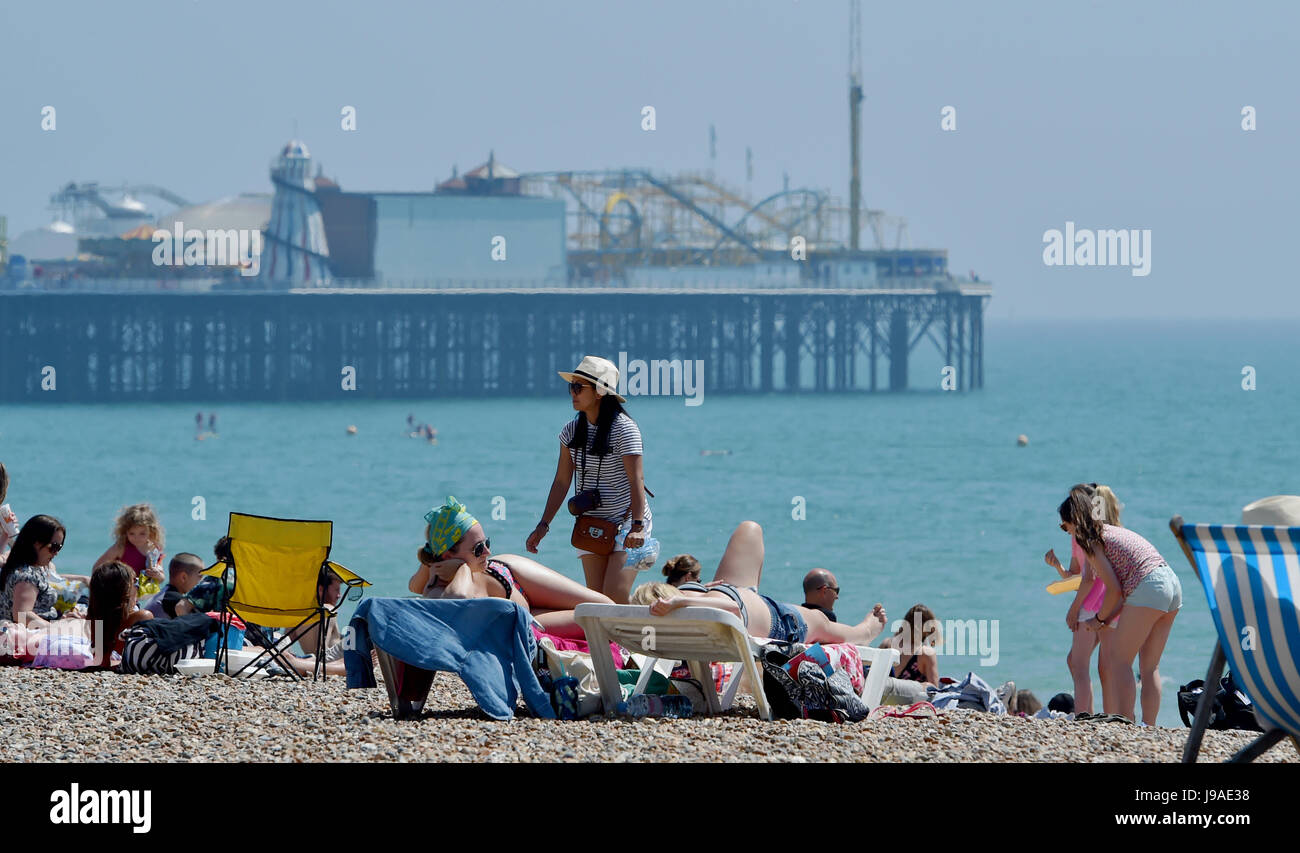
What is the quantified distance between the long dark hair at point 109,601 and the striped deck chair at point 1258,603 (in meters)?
3.35

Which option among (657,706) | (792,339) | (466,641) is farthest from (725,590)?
(792,339)

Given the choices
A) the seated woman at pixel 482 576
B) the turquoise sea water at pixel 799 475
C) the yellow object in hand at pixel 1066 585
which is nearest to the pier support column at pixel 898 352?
the turquoise sea water at pixel 799 475

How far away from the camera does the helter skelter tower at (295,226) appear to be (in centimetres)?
6544

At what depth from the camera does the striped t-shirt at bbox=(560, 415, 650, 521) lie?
17.8ft

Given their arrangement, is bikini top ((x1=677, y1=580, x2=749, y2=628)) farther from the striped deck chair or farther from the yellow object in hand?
the striped deck chair

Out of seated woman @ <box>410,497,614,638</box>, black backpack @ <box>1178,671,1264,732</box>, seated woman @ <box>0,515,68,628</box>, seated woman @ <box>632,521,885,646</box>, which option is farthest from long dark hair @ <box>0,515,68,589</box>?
black backpack @ <box>1178,671,1264,732</box>

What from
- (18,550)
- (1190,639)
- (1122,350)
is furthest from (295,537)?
(1122,350)

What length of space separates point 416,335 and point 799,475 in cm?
2208

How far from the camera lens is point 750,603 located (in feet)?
15.6

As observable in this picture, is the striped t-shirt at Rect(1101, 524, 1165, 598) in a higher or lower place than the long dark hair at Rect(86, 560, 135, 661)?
higher
